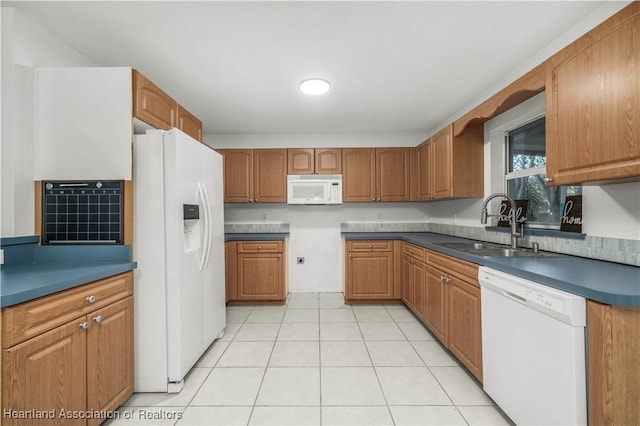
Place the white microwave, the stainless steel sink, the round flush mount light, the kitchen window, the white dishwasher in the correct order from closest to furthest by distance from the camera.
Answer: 1. the white dishwasher
2. the stainless steel sink
3. the kitchen window
4. the round flush mount light
5. the white microwave

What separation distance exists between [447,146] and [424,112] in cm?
61

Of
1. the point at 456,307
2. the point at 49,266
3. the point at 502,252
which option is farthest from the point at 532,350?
the point at 49,266

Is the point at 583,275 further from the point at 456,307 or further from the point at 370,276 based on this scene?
the point at 370,276

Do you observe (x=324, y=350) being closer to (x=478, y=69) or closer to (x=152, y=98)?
(x=152, y=98)

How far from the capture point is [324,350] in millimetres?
2363

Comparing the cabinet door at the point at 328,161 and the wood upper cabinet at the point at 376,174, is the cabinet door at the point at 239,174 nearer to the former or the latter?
the cabinet door at the point at 328,161

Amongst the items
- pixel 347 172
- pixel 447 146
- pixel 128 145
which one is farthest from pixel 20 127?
pixel 447 146

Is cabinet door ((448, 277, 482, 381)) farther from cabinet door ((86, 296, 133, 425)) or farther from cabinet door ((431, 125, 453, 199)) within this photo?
cabinet door ((86, 296, 133, 425))

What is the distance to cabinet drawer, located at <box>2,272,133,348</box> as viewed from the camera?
1011mm

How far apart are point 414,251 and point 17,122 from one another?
336cm

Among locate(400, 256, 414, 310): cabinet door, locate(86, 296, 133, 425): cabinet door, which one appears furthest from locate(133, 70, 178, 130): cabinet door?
locate(400, 256, 414, 310): cabinet door

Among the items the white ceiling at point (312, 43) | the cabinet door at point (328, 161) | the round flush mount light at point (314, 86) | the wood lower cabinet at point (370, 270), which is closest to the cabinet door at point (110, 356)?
the white ceiling at point (312, 43)

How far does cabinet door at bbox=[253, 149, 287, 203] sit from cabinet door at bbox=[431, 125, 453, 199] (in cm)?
197

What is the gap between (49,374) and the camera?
114cm
